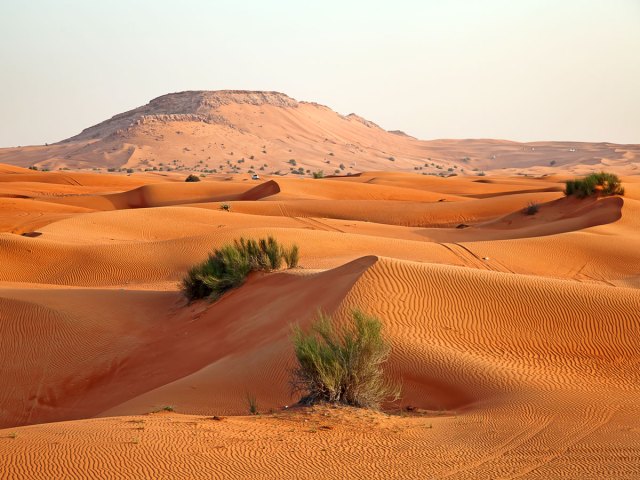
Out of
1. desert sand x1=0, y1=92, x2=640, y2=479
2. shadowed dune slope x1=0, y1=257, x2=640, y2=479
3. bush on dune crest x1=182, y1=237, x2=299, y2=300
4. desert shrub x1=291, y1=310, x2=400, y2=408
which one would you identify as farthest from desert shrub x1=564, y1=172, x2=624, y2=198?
desert shrub x1=291, y1=310, x2=400, y2=408

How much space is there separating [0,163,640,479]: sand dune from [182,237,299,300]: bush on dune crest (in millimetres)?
295

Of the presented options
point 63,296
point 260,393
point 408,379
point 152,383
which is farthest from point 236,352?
point 63,296

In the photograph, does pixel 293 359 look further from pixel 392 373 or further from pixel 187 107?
pixel 187 107

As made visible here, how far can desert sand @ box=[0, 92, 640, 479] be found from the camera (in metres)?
6.59

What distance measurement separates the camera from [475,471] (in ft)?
20.9

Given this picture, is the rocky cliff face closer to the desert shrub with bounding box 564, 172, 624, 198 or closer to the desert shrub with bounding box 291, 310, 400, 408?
the desert shrub with bounding box 564, 172, 624, 198

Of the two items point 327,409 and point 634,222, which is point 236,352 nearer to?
point 327,409

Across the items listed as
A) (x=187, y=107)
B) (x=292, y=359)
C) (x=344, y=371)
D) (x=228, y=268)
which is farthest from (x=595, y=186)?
(x=187, y=107)

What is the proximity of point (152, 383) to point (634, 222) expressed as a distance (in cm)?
1856

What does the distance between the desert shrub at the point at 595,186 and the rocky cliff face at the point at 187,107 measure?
8324 centimetres

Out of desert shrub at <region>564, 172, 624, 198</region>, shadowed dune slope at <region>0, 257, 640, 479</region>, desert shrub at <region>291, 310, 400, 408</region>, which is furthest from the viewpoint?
desert shrub at <region>564, 172, 624, 198</region>

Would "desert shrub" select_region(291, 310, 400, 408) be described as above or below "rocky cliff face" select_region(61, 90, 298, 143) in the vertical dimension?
below

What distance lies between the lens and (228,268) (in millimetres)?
16125

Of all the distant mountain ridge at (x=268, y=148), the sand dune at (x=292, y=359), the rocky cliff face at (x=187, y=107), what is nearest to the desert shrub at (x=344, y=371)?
the sand dune at (x=292, y=359)
